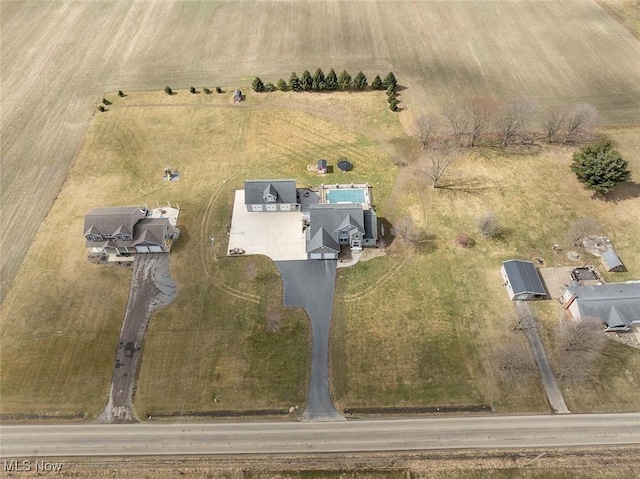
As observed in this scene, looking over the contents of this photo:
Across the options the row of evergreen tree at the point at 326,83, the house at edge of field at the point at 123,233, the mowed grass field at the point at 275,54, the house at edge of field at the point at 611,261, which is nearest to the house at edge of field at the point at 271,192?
the house at edge of field at the point at 123,233

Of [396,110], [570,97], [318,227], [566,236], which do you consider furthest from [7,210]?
[570,97]

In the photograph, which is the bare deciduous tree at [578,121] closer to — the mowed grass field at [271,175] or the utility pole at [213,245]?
the mowed grass field at [271,175]

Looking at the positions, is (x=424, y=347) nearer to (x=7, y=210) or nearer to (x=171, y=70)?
(x=7, y=210)

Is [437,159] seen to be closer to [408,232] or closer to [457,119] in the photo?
[457,119]

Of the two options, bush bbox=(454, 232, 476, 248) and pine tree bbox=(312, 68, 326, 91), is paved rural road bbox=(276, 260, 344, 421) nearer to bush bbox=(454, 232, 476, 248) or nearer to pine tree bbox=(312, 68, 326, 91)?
bush bbox=(454, 232, 476, 248)

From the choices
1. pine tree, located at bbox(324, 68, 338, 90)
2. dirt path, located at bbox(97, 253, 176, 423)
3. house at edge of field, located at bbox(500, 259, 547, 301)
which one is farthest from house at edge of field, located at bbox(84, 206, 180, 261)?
house at edge of field, located at bbox(500, 259, 547, 301)

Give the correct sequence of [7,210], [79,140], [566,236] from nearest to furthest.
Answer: [566,236]
[7,210]
[79,140]

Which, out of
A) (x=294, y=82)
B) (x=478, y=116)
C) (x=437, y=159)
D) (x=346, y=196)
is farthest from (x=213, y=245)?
(x=478, y=116)

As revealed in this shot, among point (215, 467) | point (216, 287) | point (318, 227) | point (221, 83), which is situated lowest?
point (215, 467)
